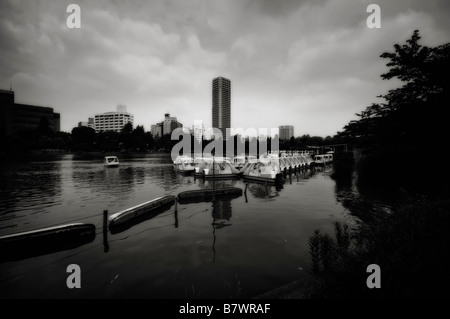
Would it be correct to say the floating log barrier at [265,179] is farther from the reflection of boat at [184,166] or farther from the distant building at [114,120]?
the distant building at [114,120]

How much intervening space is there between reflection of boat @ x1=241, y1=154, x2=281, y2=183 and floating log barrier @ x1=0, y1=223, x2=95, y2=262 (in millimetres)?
20239

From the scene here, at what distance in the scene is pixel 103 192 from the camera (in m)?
22.7

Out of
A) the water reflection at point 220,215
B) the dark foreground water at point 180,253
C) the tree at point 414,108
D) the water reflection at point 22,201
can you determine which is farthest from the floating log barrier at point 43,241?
the tree at point 414,108

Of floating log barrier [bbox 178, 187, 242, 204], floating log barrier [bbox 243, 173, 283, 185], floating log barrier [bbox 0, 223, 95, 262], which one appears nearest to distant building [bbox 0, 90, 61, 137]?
floating log barrier [bbox 243, 173, 283, 185]

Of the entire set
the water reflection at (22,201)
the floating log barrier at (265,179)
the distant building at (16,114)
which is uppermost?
the distant building at (16,114)

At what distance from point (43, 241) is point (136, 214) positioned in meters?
4.71

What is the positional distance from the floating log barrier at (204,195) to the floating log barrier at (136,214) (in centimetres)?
184

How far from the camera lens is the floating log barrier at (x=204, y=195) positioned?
19.3 meters

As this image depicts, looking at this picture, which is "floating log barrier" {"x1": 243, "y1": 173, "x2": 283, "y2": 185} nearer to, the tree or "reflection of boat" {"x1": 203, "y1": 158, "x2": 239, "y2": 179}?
"reflection of boat" {"x1": 203, "y1": 158, "x2": 239, "y2": 179}

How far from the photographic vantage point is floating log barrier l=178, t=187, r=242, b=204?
63.2 ft

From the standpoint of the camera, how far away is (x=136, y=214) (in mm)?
13820
